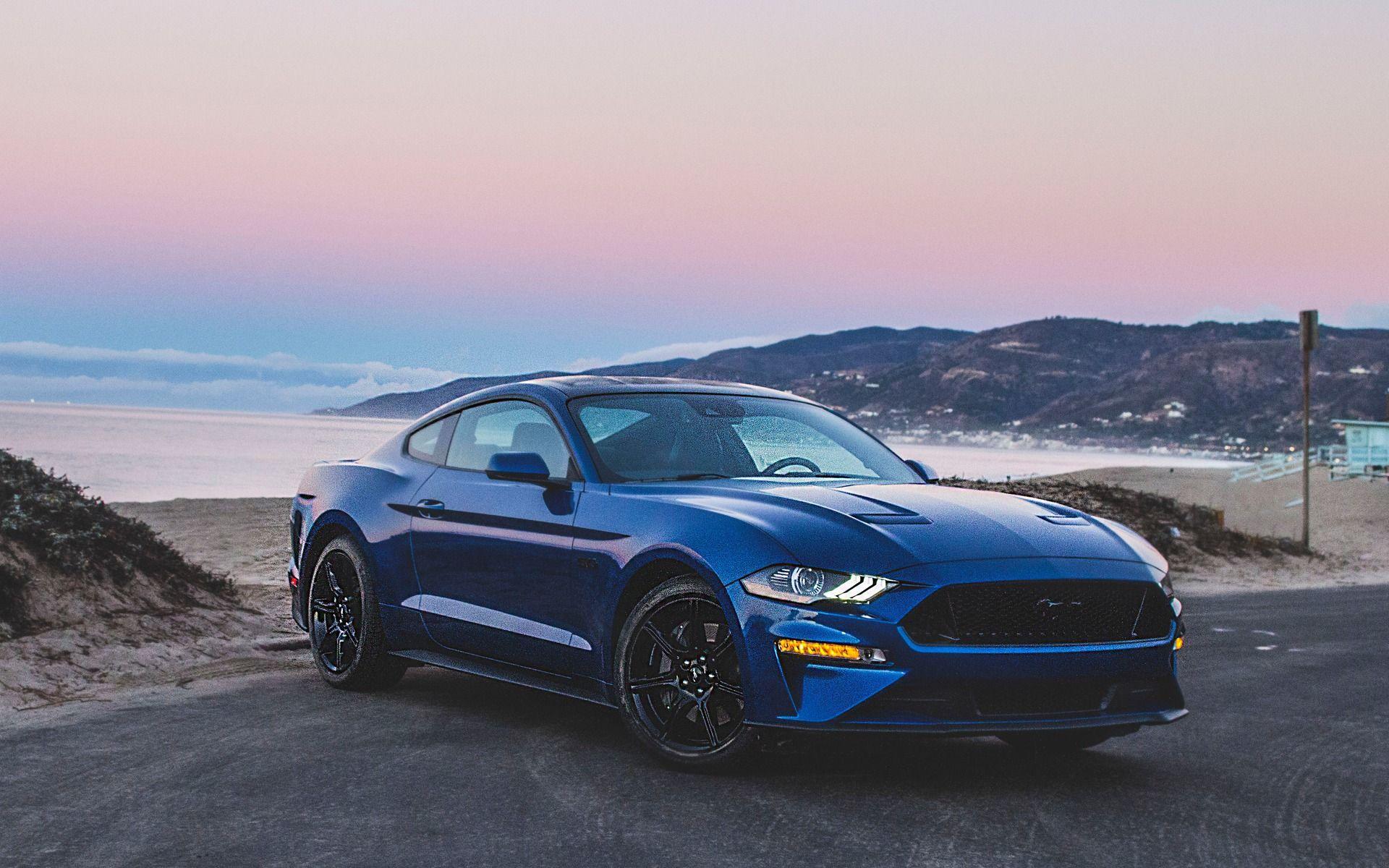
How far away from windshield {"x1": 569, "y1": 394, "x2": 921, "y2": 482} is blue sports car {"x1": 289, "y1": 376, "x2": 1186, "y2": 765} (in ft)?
0.05

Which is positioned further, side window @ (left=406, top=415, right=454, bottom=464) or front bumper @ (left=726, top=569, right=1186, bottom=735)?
Result: side window @ (left=406, top=415, right=454, bottom=464)

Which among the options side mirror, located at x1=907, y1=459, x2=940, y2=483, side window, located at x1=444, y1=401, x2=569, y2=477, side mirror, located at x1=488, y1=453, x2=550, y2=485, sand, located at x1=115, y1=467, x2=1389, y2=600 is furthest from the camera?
sand, located at x1=115, y1=467, x2=1389, y2=600

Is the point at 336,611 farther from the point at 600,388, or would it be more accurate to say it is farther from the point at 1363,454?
the point at 1363,454

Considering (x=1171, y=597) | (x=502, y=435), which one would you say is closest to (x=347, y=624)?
(x=502, y=435)

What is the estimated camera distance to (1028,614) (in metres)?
5.56

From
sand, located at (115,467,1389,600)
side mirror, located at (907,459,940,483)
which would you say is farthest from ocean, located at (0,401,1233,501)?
side mirror, located at (907,459,940,483)

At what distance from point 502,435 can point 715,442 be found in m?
1.18

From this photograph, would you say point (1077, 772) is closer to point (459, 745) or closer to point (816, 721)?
point (816, 721)

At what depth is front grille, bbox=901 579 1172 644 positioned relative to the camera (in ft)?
17.9

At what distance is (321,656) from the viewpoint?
27.2ft

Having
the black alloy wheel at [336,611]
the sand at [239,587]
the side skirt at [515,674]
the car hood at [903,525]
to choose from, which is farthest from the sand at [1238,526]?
the car hood at [903,525]

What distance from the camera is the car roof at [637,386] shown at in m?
7.23

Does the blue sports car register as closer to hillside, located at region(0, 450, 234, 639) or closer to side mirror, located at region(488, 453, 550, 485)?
side mirror, located at region(488, 453, 550, 485)

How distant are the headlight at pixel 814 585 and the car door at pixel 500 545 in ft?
3.68
